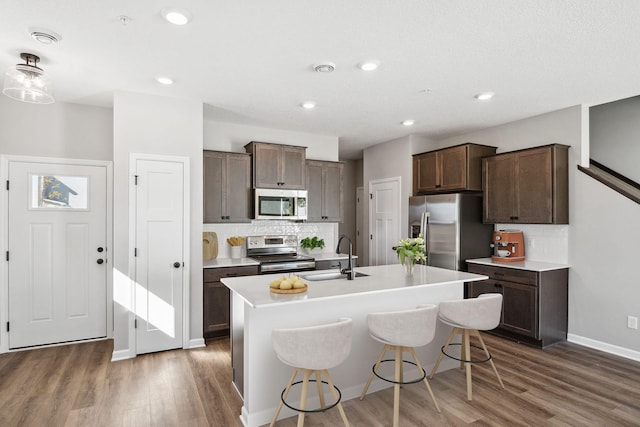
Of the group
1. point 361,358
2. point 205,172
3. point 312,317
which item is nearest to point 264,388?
point 312,317

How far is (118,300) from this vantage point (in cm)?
371

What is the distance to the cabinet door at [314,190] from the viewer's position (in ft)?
17.9

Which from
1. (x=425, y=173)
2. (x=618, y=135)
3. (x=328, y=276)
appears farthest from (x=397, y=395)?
(x=618, y=135)

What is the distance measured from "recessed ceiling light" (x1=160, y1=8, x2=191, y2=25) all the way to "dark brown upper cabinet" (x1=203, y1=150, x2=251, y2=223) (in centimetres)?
229

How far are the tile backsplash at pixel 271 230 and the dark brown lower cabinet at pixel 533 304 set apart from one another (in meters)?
2.44

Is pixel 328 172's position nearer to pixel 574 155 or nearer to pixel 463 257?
pixel 463 257

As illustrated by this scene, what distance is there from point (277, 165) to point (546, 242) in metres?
3.56

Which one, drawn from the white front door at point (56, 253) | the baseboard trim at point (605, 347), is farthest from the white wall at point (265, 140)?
the baseboard trim at point (605, 347)

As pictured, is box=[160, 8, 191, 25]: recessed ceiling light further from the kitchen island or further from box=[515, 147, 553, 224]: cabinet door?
box=[515, 147, 553, 224]: cabinet door

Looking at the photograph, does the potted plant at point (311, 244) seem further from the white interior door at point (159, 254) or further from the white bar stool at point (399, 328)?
the white bar stool at point (399, 328)

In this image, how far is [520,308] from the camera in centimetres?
411

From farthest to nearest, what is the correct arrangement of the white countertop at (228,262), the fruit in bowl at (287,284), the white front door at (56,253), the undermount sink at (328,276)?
the white countertop at (228,262) → the white front door at (56,253) → the undermount sink at (328,276) → the fruit in bowl at (287,284)

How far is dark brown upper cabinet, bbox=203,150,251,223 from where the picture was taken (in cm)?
459

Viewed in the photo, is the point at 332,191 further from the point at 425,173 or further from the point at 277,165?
the point at 425,173
